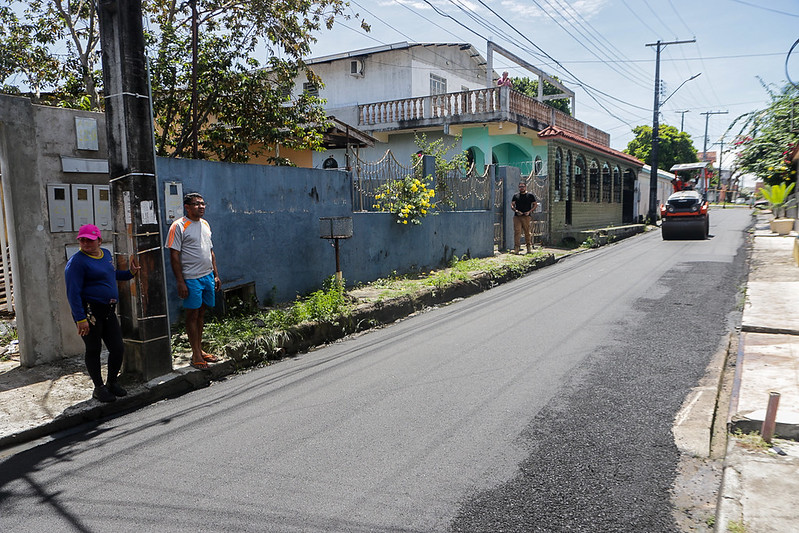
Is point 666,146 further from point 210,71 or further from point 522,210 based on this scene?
point 210,71

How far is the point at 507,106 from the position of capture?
17562 mm

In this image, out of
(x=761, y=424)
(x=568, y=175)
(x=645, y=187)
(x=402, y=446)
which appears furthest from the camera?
(x=645, y=187)

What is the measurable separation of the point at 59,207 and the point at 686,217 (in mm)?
18452

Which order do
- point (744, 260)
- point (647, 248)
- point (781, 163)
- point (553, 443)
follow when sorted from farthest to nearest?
1. point (781, 163)
2. point (647, 248)
3. point (744, 260)
4. point (553, 443)

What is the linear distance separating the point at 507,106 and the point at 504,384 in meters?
14.1

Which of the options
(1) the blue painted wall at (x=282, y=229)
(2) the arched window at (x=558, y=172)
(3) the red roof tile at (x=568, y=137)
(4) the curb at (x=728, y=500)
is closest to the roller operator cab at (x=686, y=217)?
(2) the arched window at (x=558, y=172)

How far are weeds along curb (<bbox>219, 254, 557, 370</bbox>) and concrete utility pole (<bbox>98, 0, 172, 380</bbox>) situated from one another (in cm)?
91

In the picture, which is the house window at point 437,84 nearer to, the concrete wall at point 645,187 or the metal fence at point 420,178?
the metal fence at point 420,178

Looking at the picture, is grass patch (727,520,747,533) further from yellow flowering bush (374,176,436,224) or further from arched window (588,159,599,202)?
arched window (588,159,599,202)

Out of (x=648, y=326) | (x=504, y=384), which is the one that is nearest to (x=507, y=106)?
(x=648, y=326)

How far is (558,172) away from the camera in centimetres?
1952

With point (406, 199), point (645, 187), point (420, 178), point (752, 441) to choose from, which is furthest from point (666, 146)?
point (752, 441)

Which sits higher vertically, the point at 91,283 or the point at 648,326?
the point at 91,283

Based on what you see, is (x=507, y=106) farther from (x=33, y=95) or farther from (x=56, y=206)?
(x=56, y=206)
